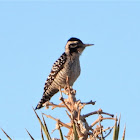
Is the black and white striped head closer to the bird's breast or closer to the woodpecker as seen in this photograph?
the woodpecker

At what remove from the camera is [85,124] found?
9.55ft

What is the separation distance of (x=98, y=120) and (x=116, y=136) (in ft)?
0.84

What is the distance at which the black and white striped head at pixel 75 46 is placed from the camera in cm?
942

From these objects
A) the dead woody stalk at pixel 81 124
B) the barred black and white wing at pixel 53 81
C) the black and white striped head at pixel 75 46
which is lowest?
the dead woody stalk at pixel 81 124

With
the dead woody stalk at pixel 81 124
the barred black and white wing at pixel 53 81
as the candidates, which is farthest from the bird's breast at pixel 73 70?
the dead woody stalk at pixel 81 124

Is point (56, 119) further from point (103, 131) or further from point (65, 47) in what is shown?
point (65, 47)

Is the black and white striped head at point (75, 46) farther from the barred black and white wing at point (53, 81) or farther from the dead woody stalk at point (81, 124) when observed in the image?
the dead woody stalk at point (81, 124)

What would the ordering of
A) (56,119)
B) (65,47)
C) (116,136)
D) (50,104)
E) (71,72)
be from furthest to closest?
1. (65,47)
2. (71,72)
3. (50,104)
4. (56,119)
5. (116,136)

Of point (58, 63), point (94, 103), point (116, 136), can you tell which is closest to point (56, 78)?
point (58, 63)

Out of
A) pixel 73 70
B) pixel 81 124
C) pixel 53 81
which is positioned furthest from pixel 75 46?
pixel 81 124

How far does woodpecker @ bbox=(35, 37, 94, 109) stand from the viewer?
9.00m

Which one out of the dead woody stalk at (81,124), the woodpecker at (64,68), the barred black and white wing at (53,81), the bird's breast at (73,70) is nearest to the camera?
the dead woody stalk at (81,124)

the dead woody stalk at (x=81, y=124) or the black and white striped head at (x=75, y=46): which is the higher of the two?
the black and white striped head at (x=75, y=46)

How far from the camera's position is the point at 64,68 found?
914 cm
